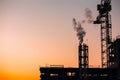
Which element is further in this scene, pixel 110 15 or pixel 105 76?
pixel 110 15

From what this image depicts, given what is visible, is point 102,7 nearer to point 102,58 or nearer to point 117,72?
point 102,58

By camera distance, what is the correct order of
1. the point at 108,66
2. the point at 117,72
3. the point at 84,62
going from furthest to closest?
the point at 108,66, the point at 117,72, the point at 84,62

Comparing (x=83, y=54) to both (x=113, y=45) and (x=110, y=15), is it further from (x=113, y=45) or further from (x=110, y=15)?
(x=110, y=15)

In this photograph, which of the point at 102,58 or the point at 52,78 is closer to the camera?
the point at 52,78

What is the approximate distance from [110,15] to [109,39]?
33.3 feet

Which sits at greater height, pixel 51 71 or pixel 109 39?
pixel 109 39

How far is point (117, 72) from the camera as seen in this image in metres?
158

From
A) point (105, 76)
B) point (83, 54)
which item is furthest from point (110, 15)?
point (83, 54)

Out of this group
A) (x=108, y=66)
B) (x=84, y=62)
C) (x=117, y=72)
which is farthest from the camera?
(x=108, y=66)

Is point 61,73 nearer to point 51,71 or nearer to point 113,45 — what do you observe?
point 51,71

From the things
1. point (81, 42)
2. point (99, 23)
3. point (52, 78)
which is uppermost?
point (99, 23)

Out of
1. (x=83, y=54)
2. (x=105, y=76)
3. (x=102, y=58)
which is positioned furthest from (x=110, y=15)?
(x=83, y=54)

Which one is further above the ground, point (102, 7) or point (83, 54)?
point (102, 7)

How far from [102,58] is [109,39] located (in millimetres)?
8700
